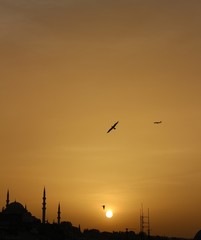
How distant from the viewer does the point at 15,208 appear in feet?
379

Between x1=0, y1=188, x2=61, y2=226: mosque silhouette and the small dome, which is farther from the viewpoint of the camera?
the small dome

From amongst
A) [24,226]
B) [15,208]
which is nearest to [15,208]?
[15,208]

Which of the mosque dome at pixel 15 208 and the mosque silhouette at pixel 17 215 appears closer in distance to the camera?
the mosque silhouette at pixel 17 215

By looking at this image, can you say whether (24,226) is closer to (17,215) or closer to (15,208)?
(17,215)

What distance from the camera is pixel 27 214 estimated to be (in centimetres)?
11794

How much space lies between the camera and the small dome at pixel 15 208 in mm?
114125

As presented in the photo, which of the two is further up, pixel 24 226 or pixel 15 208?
pixel 15 208

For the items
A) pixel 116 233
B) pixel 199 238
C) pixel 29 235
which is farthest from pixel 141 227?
pixel 116 233

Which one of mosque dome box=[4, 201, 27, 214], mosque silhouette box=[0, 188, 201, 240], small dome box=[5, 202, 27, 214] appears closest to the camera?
mosque silhouette box=[0, 188, 201, 240]

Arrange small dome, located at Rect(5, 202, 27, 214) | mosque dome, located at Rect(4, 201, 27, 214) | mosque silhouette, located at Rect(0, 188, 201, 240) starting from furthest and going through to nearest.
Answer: small dome, located at Rect(5, 202, 27, 214) < mosque dome, located at Rect(4, 201, 27, 214) < mosque silhouette, located at Rect(0, 188, 201, 240)

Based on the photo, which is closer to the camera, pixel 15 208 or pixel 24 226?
pixel 24 226

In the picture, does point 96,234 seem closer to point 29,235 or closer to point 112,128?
point 29,235

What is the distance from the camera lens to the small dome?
114m

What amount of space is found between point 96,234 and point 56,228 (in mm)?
54579
